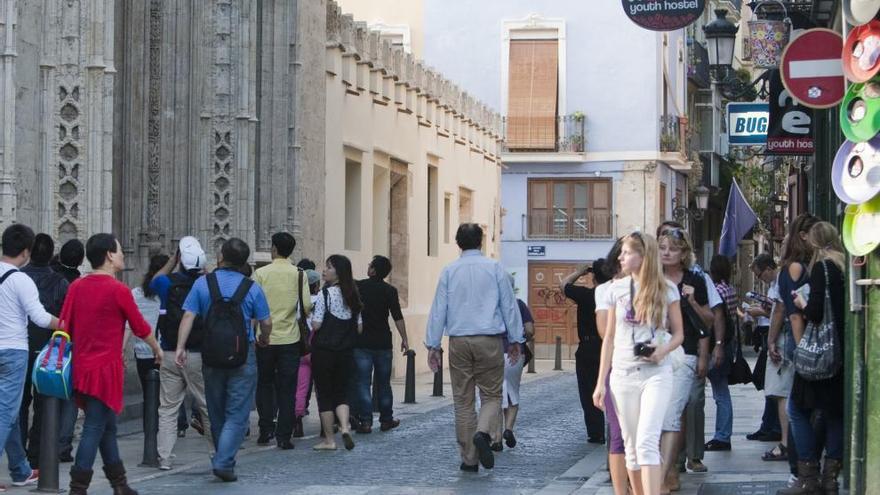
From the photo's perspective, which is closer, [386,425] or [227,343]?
[227,343]

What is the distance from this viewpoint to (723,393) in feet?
46.3

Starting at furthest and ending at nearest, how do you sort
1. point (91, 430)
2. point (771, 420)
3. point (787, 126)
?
Result: point (787, 126) → point (771, 420) → point (91, 430)

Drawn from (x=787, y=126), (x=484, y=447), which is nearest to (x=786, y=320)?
(x=484, y=447)

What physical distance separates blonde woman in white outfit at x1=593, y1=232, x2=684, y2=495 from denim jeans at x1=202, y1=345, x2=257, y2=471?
354cm

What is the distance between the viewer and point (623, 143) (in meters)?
47.0

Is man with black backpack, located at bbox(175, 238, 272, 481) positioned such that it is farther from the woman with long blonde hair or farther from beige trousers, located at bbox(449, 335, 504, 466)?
the woman with long blonde hair

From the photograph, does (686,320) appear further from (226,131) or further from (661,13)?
(226,131)

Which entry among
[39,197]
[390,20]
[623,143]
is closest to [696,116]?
[623,143]

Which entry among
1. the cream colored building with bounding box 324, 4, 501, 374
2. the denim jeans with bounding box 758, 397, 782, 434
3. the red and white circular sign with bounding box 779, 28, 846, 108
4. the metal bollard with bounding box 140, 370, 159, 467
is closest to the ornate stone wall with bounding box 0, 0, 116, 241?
the metal bollard with bounding box 140, 370, 159, 467

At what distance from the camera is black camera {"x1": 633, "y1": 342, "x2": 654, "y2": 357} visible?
912 cm

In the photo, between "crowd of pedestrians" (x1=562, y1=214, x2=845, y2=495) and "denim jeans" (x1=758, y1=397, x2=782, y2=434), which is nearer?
"crowd of pedestrians" (x1=562, y1=214, x2=845, y2=495)

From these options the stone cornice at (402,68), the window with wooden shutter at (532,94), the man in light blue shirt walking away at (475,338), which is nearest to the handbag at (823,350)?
the man in light blue shirt walking away at (475,338)

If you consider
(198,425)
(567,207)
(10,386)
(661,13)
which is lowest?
(198,425)

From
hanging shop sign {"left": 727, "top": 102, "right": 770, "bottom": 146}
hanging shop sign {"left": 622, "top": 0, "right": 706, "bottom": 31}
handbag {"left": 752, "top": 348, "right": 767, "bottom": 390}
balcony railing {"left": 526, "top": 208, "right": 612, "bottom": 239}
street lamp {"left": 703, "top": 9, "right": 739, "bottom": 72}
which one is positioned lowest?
handbag {"left": 752, "top": 348, "right": 767, "bottom": 390}
